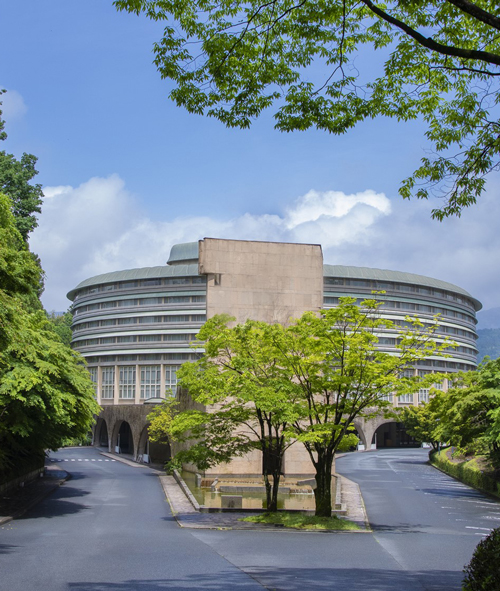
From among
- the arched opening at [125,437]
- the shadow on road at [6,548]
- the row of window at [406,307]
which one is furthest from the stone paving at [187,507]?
the row of window at [406,307]

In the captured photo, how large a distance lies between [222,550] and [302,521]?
6400 mm

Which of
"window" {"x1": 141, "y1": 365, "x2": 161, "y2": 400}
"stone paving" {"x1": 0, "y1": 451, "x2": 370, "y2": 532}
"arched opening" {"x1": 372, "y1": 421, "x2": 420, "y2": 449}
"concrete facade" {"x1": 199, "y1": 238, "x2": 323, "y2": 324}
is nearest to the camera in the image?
"stone paving" {"x1": 0, "y1": 451, "x2": 370, "y2": 532}

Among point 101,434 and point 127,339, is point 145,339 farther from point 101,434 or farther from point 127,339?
point 101,434

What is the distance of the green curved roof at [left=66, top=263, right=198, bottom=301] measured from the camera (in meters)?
107

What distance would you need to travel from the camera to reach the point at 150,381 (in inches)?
4181

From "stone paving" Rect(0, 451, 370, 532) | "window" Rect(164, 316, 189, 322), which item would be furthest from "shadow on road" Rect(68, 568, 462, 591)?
"window" Rect(164, 316, 189, 322)

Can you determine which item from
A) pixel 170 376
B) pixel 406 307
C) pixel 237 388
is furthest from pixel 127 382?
pixel 237 388

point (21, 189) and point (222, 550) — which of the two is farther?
point (21, 189)

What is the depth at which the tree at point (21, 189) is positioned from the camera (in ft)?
114

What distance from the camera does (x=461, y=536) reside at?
20.8m

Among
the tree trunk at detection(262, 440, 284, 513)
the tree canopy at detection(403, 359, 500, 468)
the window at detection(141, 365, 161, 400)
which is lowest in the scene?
the tree trunk at detection(262, 440, 284, 513)

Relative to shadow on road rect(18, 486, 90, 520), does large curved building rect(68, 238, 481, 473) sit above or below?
above

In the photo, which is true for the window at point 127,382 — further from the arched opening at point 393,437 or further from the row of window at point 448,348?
the row of window at point 448,348

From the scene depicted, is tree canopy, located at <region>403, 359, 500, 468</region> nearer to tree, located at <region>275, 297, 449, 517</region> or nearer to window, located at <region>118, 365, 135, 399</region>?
tree, located at <region>275, 297, 449, 517</region>
